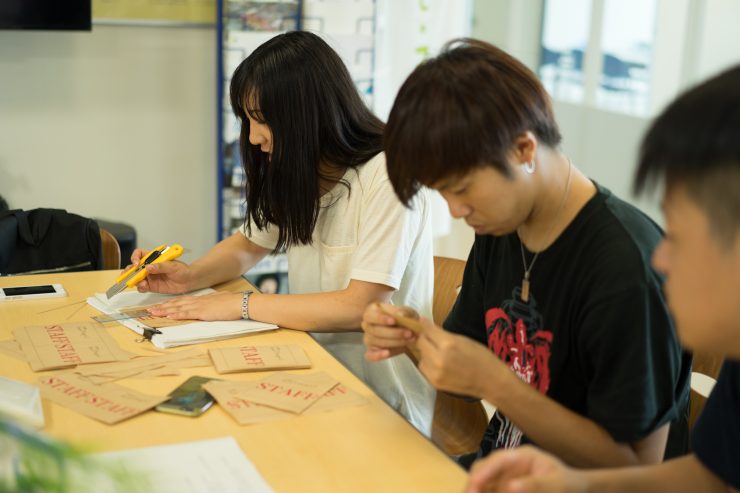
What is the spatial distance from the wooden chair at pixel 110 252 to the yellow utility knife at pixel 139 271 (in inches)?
24.6

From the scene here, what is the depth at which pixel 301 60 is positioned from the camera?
1.75m

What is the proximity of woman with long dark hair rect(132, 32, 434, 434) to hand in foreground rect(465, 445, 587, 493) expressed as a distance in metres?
0.74

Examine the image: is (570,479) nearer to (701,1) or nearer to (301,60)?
(301,60)

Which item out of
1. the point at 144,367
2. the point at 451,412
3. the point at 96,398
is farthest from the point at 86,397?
the point at 451,412

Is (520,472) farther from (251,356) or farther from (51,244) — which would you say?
(51,244)

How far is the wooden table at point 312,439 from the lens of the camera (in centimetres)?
113

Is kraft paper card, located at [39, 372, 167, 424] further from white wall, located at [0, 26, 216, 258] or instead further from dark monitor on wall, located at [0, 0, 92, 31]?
white wall, located at [0, 26, 216, 258]

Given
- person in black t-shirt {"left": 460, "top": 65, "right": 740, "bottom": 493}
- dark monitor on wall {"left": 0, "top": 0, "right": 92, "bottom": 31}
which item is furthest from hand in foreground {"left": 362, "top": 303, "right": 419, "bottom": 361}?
dark monitor on wall {"left": 0, "top": 0, "right": 92, "bottom": 31}

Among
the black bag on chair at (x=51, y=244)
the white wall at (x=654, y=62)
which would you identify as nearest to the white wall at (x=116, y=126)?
the black bag on chair at (x=51, y=244)

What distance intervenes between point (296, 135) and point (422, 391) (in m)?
0.59

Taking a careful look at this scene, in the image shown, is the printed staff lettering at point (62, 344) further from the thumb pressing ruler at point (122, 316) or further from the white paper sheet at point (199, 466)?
the white paper sheet at point (199, 466)

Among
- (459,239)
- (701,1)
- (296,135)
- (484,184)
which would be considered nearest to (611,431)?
(484,184)

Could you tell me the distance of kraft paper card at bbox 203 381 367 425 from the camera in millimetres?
1302

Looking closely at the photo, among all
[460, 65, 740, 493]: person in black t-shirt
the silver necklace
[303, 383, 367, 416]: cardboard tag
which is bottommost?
[303, 383, 367, 416]: cardboard tag
